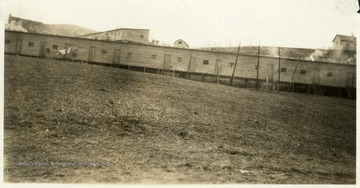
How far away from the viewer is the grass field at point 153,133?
17.6 feet

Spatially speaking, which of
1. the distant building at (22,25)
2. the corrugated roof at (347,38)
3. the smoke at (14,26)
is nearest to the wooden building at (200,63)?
the distant building at (22,25)

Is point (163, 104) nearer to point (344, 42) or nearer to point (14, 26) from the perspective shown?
point (14, 26)

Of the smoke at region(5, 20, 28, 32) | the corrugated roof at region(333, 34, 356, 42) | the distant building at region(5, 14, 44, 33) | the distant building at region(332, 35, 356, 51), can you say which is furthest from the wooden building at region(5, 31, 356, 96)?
the smoke at region(5, 20, 28, 32)

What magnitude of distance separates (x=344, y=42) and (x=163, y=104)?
4.54 metres

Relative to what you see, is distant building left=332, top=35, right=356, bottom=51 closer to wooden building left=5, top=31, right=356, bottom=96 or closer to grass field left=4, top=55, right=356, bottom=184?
wooden building left=5, top=31, right=356, bottom=96

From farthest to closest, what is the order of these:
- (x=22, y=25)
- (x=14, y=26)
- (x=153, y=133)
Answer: (x=22, y=25) < (x=14, y=26) < (x=153, y=133)

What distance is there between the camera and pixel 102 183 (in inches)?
206

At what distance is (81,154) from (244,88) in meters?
5.57

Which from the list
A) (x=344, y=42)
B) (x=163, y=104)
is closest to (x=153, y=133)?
(x=163, y=104)

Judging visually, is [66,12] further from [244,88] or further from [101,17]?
[244,88]

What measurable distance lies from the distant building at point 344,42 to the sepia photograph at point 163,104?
0.09 feet

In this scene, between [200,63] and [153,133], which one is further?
[200,63]

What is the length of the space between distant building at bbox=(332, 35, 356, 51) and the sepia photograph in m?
0.03

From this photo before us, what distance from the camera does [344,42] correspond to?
24.8 ft
